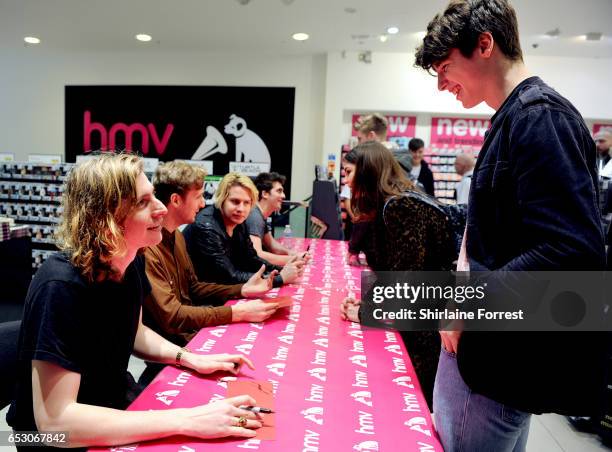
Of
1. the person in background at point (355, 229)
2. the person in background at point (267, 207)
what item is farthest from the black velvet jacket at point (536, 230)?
the person in background at point (267, 207)

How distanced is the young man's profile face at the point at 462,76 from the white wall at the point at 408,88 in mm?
7310

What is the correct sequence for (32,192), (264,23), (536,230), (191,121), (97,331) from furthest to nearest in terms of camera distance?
1. (191,121)
2. (264,23)
3. (32,192)
4. (97,331)
5. (536,230)

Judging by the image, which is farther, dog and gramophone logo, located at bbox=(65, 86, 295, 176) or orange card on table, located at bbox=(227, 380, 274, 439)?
dog and gramophone logo, located at bbox=(65, 86, 295, 176)

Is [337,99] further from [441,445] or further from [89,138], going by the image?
[441,445]

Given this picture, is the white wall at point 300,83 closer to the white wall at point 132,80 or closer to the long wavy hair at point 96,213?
the white wall at point 132,80

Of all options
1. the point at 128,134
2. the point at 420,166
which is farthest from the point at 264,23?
the point at 128,134

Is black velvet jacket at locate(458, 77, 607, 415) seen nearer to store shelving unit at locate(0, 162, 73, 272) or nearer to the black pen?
the black pen

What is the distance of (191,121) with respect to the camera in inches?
356

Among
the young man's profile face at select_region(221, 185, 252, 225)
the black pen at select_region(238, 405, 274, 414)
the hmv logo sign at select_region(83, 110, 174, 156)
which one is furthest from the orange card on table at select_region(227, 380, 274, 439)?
the hmv logo sign at select_region(83, 110, 174, 156)

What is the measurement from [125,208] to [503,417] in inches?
41.3

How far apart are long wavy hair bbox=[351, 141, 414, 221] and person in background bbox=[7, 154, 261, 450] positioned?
1.05m

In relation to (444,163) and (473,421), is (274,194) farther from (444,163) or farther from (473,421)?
(444,163)

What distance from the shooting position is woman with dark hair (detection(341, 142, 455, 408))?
1761 millimetres

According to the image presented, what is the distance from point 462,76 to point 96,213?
3.19 feet
